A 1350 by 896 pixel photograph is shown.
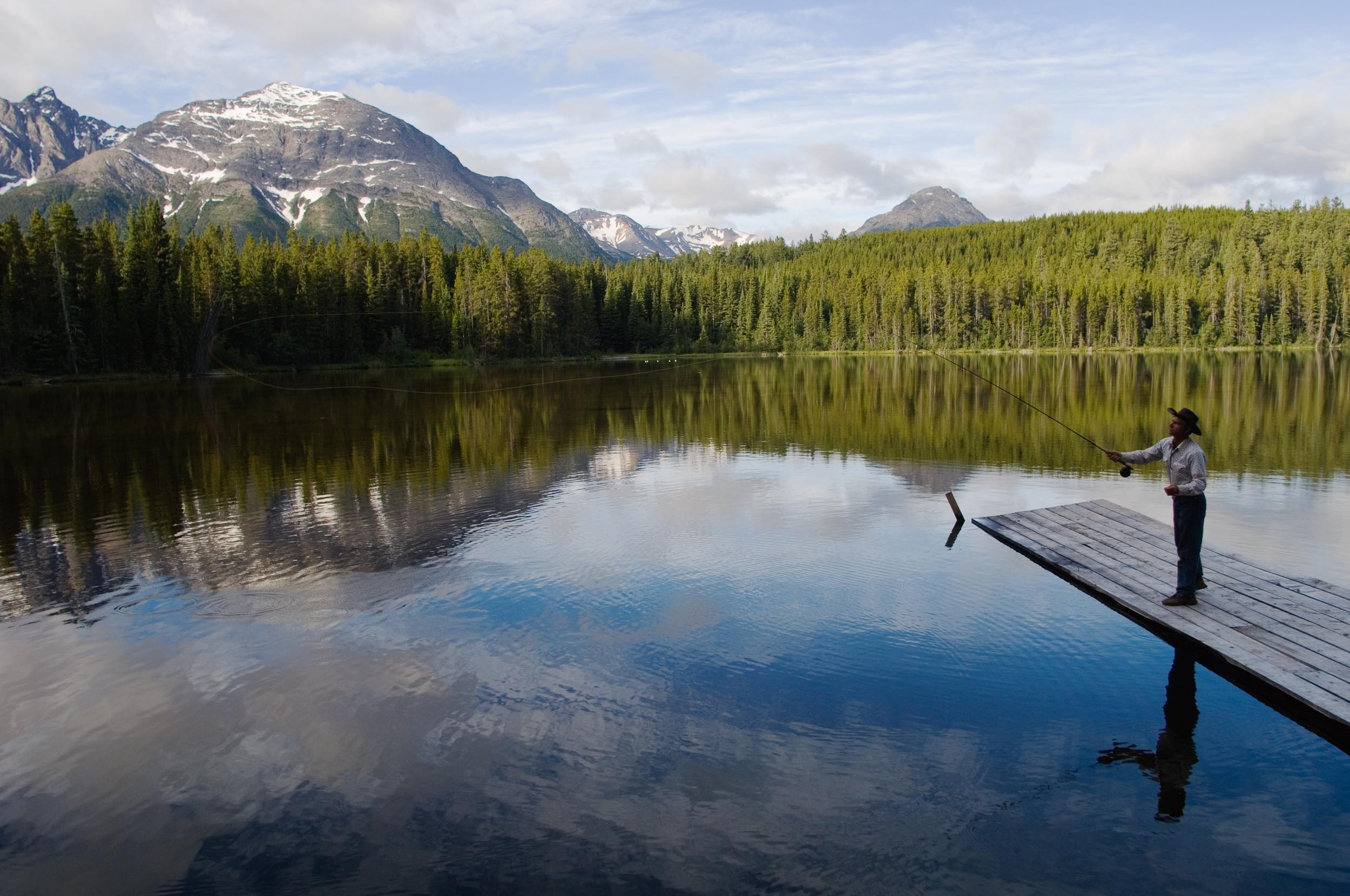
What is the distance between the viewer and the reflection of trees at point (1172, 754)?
7415mm

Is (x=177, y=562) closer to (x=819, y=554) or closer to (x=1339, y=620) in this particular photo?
(x=819, y=554)

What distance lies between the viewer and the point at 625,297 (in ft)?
487

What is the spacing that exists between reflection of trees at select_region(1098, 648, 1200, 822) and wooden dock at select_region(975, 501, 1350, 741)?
839 mm

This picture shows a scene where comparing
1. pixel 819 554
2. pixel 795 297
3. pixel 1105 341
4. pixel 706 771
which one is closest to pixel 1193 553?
pixel 819 554

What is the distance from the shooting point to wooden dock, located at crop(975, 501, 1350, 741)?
9.20 meters

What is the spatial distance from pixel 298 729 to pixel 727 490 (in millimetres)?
13458

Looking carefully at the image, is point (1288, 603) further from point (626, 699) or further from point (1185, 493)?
point (626, 699)

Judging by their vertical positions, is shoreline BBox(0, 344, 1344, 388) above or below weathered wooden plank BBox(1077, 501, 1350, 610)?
above

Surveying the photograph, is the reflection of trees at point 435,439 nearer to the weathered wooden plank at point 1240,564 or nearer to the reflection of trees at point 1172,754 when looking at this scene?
the weathered wooden plank at point 1240,564

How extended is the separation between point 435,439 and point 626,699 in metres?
23.8

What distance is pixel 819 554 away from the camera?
15156 millimetres

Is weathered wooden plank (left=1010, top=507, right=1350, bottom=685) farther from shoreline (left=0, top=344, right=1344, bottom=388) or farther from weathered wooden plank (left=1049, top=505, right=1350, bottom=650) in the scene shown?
shoreline (left=0, top=344, right=1344, bottom=388)

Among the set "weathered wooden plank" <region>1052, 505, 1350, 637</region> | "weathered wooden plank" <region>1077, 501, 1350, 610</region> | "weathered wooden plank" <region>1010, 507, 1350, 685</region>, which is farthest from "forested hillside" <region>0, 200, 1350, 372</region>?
"weathered wooden plank" <region>1010, 507, 1350, 685</region>

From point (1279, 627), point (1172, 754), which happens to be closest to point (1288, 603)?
point (1279, 627)
